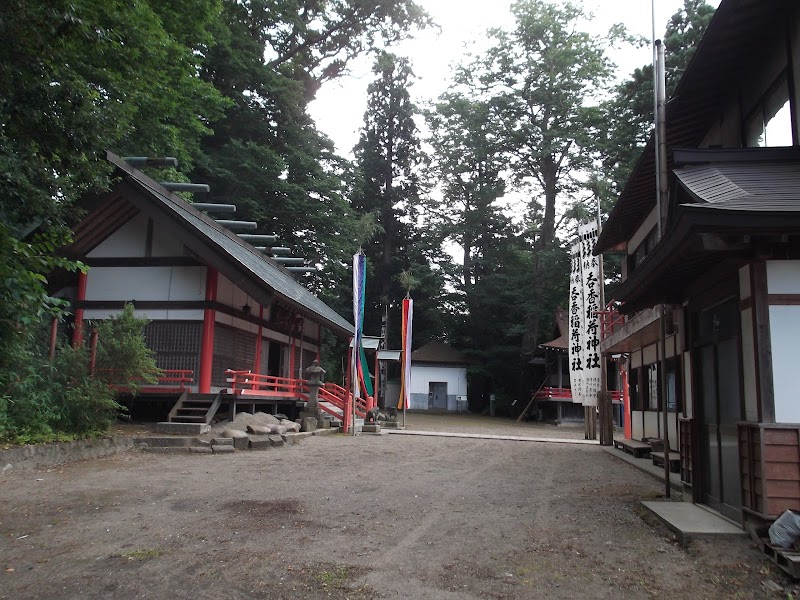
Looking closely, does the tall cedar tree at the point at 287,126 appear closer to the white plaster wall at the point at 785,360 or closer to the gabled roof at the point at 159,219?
the gabled roof at the point at 159,219

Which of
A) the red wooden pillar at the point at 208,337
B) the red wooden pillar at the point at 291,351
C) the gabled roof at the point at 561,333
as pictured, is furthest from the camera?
the gabled roof at the point at 561,333

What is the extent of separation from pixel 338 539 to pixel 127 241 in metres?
13.2

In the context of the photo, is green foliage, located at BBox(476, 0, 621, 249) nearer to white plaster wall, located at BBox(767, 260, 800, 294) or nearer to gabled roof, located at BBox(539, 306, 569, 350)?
gabled roof, located at BBox(539, 306, 569, 350)

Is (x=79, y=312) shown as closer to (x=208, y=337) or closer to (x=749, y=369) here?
(x=208, y=337)

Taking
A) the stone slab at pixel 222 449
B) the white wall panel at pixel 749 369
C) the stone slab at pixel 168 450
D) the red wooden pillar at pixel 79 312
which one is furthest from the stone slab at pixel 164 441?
the white wall panel at pixel 749 369

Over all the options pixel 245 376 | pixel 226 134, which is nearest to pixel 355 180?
pixel 226 134

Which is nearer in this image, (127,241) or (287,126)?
(127,241)

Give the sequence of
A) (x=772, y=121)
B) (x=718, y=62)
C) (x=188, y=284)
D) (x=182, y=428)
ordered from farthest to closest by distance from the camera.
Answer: (x=188, y=284) < (x=182, y=428) < (x=718, y=62) < (x=772, y=121)

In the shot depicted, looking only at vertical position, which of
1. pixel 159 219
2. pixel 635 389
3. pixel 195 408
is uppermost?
pixel 159 219

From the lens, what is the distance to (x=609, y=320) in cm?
1798

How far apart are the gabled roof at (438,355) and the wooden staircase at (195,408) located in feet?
87.7

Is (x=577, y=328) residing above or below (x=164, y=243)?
below

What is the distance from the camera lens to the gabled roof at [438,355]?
136 feet

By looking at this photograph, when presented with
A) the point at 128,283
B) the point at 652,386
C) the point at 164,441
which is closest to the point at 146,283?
the point at 128,283
